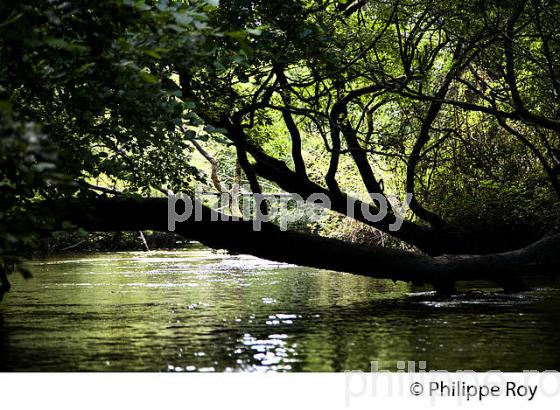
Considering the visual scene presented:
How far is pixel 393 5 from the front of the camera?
15.7 metres

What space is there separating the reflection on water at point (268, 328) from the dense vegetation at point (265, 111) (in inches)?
43.5

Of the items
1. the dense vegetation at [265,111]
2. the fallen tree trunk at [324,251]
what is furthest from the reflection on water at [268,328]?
the dense vegetation at [265,111]

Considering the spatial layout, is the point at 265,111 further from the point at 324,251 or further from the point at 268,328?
the point at 268,328

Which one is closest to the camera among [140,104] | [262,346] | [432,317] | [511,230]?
[140,104]

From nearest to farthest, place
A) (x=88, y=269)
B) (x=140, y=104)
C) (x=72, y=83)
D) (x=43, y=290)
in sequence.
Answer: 1. (x=72, y=83)
2. (x=140, y=104)
3. (x=43, y=290)
4. (x=88, y=269)

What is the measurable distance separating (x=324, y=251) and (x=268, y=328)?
105 inches

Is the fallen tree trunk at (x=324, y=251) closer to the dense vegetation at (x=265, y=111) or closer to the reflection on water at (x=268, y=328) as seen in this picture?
the dense vegetation at (x=265, y=111)

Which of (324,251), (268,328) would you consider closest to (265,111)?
(324,251)

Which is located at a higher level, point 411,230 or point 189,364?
point 411,230

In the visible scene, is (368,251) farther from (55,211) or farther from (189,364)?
(55,211)

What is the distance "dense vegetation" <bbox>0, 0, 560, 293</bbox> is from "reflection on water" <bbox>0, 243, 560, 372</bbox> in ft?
3.63

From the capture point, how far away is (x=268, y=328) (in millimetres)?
12695

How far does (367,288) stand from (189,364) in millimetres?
11408

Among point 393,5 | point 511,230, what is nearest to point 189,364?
point 393,5
